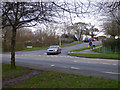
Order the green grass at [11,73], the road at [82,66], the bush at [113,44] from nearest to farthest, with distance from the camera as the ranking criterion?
the green grass at [11,73] → the road at [82,66] → the bush at [113,44]

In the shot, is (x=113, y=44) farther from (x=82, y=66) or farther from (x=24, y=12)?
(x=24, y=12)

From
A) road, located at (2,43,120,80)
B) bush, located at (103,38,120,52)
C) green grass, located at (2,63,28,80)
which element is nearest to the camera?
green grass, located at (2,63,28,80)

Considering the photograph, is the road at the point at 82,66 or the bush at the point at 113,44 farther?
the bush at the point at 113,44

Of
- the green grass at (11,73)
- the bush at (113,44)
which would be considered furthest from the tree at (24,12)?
the bush at (113,44)

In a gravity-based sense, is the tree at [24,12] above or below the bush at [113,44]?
above

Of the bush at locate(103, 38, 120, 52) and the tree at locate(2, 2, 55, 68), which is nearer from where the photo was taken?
the tree at locate(2, 2, 55, 68)

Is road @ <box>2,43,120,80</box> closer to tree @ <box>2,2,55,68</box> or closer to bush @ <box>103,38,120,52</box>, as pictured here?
tree @ <box>2,2,55,68</box>

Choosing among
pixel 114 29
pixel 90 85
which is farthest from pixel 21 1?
pixel 114 29

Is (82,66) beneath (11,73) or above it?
beneath

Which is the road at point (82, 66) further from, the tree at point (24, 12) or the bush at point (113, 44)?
the bush at point (113, 44)

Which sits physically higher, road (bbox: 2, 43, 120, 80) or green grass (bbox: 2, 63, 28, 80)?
green grass (bbox: 2, 63, 28, 80)

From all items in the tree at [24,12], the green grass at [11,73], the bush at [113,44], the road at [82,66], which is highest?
the tree at [24,12]

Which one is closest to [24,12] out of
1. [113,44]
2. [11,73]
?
[11,73]

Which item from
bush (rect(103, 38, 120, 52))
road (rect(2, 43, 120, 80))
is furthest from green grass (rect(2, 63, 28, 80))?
bush (rect(103, 38, 120, 52))
